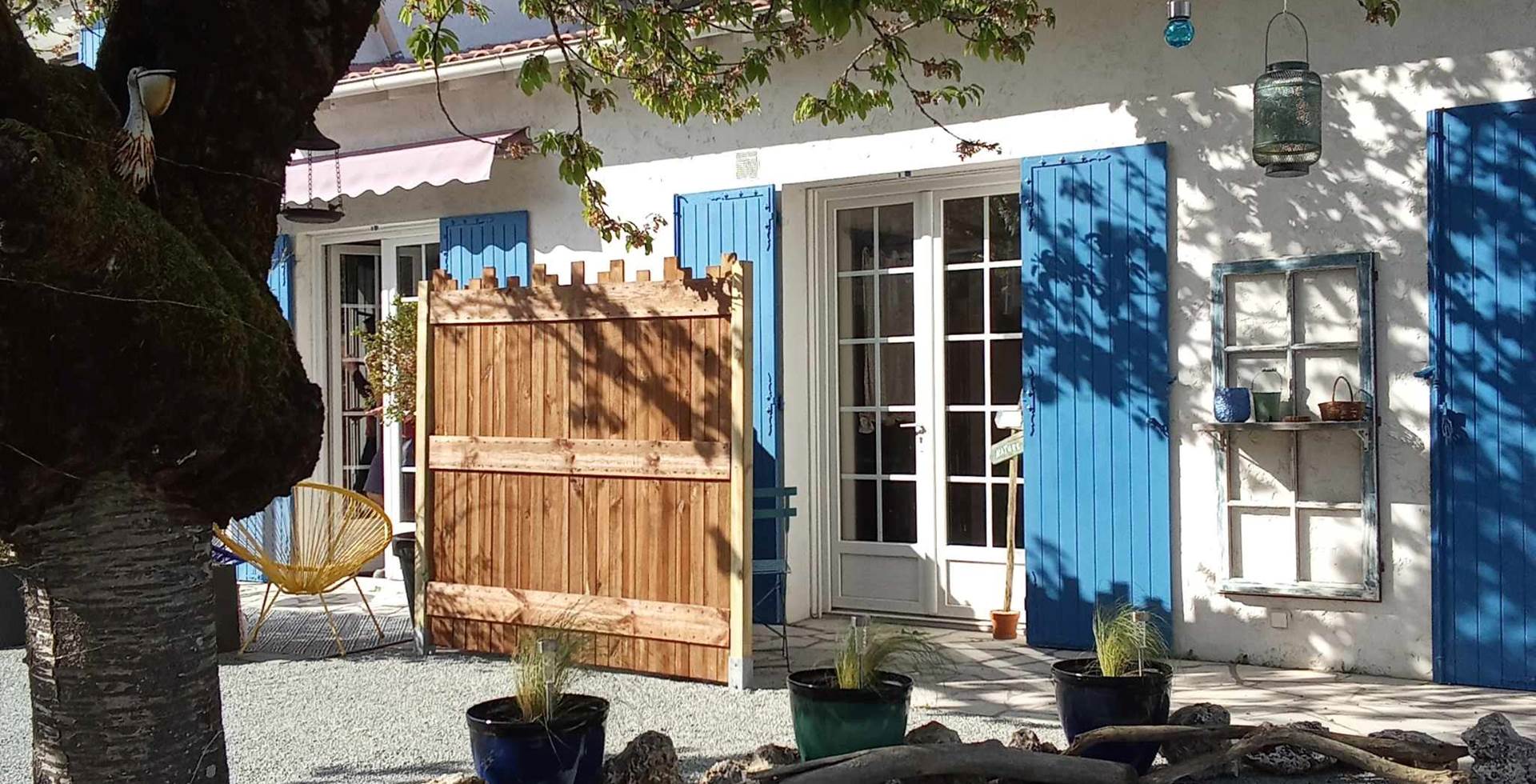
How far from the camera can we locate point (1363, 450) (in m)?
6.05

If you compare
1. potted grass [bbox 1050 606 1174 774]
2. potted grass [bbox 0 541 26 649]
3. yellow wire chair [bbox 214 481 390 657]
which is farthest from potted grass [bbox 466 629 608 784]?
potted grass [bbox 0 541 26 649]

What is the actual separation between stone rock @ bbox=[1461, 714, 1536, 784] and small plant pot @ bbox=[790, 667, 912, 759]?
1.72 meters

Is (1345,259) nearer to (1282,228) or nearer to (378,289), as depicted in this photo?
(1282,228)

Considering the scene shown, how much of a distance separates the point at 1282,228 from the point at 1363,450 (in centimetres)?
106

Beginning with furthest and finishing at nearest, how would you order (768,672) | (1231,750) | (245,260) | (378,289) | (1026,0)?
1. (378,289)
2. (768,672)
3. (1026,0)
4. (1231,750)
5. (245,260)

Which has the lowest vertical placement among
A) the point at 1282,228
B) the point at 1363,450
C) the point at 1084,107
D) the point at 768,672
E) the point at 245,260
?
the point at 768,672

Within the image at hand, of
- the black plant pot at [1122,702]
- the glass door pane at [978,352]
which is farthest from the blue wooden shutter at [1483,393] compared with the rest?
the black plant pot at [1122,702]

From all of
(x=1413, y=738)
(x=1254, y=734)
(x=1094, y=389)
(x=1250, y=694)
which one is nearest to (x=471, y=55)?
(x=1094, y=389)

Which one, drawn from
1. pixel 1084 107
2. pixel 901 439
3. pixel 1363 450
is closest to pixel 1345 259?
pixel 1363 450

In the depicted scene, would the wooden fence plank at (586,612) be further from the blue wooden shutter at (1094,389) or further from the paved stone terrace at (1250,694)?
the blue wooden shutter at (1094,389)

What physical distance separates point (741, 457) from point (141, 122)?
11.4 ft

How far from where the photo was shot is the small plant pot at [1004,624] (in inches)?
277

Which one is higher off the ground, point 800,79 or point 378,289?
point 800,79

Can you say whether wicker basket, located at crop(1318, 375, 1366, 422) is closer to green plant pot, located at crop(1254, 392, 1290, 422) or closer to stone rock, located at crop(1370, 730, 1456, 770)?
green plant pot, located at crop(1254, 392, 1290, 422)
